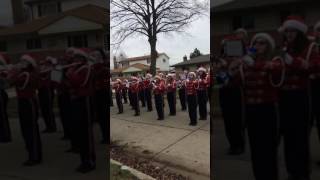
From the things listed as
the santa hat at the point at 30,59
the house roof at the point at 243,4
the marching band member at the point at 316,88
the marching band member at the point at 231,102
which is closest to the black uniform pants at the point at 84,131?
the santa hat at the point at 30,59

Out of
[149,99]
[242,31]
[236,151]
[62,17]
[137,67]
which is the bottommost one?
[236,151]

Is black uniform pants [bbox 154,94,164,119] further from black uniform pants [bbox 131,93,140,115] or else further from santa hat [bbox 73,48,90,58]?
santa hat [bbox 73,48,90,58]

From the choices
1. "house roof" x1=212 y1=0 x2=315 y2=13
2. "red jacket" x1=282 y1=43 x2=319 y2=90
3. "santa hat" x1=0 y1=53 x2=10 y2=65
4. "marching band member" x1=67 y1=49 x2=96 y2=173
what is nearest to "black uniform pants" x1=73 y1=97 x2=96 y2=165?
"marching band member" x1=67 y1=49 x2=96 y2=173

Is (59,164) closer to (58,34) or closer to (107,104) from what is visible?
(107,104)

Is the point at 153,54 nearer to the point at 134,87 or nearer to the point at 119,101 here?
the point at 134,87

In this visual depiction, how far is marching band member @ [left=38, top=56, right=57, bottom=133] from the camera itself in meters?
3.11

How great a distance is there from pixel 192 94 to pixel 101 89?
29.5 inches

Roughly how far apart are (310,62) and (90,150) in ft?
4.86

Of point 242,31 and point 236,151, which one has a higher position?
point 242,31

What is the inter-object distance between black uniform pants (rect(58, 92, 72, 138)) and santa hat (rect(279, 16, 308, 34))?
1360 mm

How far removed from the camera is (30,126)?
3248mm

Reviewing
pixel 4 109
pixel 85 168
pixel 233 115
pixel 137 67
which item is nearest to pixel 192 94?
pixel 137 67

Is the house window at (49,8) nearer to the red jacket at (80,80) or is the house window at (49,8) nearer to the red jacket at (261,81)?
the red jacket at (80,80)

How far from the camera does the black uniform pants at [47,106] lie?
10.3 feet
